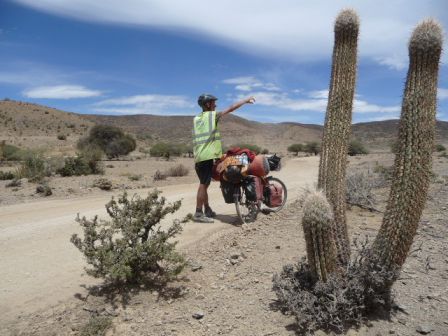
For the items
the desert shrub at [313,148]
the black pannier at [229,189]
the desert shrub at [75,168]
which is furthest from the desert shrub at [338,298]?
the desert shrub at [313,148]

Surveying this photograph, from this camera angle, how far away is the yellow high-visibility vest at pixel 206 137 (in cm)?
734

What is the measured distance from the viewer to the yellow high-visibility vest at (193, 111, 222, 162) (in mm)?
7336

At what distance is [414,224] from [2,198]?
10.1 meters

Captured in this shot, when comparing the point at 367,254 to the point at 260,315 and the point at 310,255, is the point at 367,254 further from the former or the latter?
the point at 260,315

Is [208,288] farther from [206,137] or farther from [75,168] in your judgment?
[75,168]

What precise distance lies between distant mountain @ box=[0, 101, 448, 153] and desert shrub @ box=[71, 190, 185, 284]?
36.2 m

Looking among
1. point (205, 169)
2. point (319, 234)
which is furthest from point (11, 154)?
point (319, 234)

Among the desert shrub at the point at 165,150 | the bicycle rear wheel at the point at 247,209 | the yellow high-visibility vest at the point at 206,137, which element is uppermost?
the yellow high-visibility vest at the point at 206,137

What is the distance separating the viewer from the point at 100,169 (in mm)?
17156

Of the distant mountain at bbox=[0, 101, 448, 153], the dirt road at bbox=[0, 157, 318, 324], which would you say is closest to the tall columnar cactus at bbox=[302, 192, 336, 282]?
the dirt road at bbox=[0, 157, 318, 324]

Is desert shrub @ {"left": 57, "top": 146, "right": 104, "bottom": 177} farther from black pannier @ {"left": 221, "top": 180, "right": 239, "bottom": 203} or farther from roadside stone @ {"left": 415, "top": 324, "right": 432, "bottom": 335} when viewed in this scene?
roadside stone @ {"left": 415, "top": 324, "right": 432, "bottom": 335}

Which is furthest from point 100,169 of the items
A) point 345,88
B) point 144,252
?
point 345,88

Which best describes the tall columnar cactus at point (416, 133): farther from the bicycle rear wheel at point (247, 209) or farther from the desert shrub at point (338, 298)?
the bicycle rear wheel at point (247, 209)

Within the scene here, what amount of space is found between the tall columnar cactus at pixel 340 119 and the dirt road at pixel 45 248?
267 centimetres
